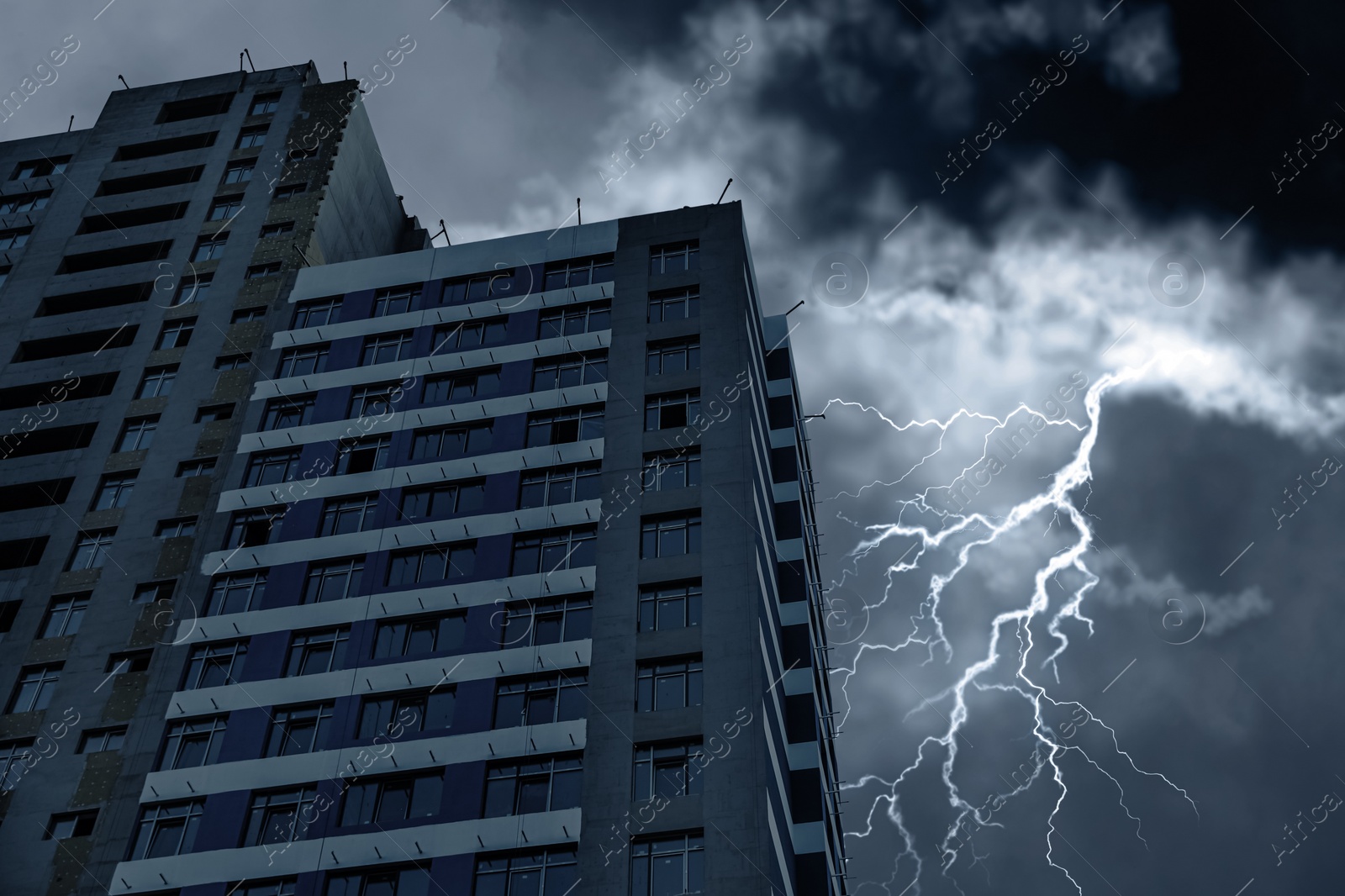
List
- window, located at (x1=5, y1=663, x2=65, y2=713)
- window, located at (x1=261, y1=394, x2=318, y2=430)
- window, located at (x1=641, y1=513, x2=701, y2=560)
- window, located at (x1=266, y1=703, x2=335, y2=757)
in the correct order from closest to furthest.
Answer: window, located at (x1=266, y1=703, x2=335, y2=757), window, located at (x1=641, y1=513, x2=701, y2=560), window, located at (x1=5, y1=663, x2=65, y2=713), window, located at (x1=261, y1=394, x2=318, y2=430)

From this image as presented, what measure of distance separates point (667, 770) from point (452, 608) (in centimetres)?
1231

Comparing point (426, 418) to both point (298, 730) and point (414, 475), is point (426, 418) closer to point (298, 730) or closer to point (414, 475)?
point (414, 475)

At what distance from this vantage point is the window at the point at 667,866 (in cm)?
4562

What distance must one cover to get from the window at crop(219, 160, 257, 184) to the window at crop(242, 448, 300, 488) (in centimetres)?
2322

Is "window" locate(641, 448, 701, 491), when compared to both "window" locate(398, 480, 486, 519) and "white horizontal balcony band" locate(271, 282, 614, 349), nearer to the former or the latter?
"window" locate(398, 480, 486, 519)

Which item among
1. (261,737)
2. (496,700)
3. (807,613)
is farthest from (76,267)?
(807,613)

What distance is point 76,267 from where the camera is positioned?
7719 cm

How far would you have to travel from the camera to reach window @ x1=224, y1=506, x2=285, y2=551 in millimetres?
60188

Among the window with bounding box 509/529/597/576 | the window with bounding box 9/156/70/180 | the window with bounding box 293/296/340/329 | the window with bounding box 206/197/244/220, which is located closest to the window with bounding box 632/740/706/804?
the window with bounding box 509/529/597/576

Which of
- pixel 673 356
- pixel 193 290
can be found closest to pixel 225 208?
pixel 193 290

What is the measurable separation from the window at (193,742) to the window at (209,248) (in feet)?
101

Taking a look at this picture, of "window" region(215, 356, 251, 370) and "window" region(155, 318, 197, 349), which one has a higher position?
"window" region(155, 318, 197, 349)

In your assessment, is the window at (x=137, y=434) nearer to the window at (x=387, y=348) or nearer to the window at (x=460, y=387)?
the window at (x=387, y=348)

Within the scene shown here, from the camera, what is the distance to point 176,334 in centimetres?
7081
